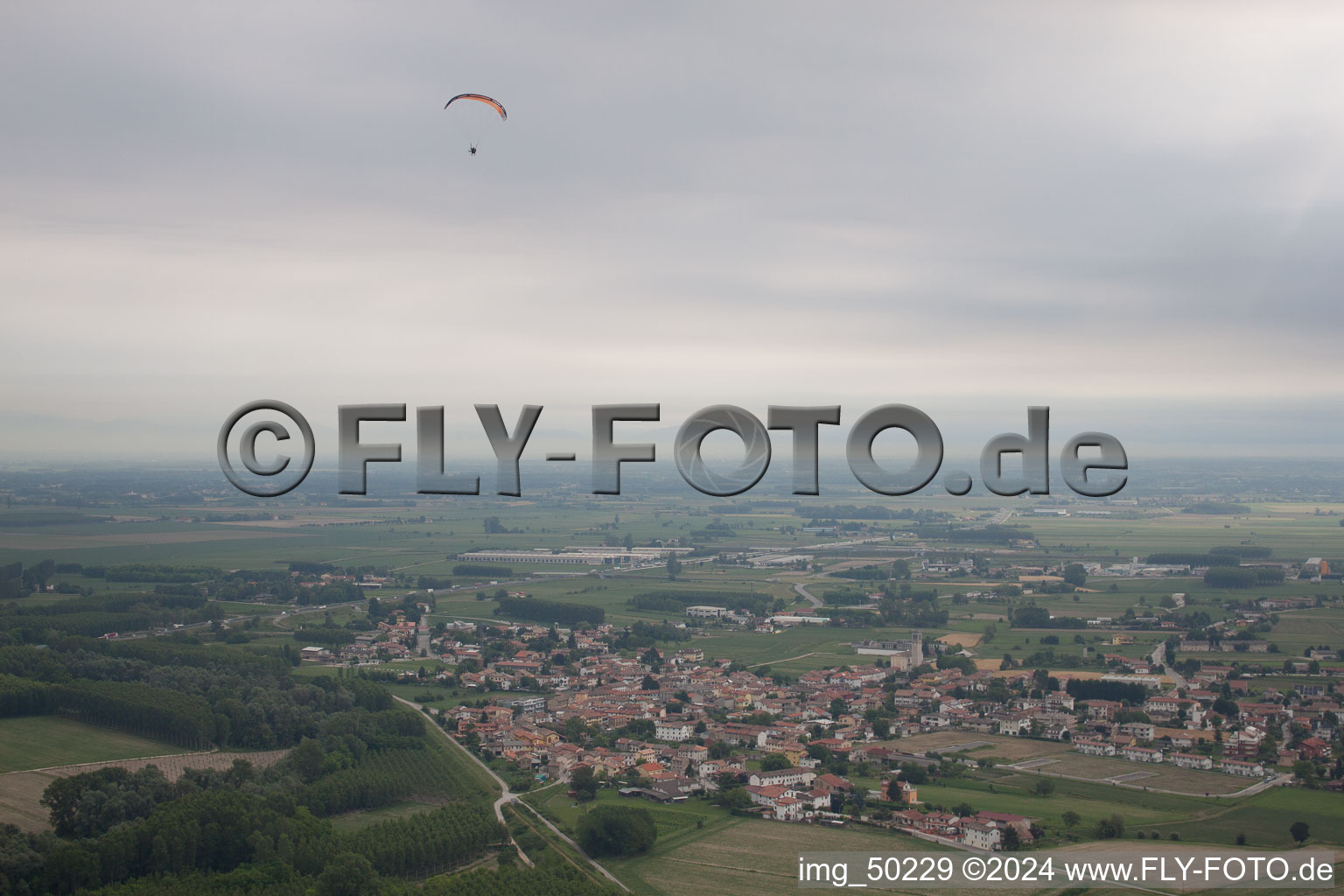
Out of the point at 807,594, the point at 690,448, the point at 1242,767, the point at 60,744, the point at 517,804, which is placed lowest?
the point at 517,804

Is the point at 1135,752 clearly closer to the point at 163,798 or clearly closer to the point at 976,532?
the point at 163,798

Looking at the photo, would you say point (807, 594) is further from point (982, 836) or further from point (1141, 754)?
point (982, 836)

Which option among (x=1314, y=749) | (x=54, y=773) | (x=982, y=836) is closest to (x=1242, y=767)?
(x=1314, y=749)

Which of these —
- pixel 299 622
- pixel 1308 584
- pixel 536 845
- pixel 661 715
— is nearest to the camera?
pixel 536 845

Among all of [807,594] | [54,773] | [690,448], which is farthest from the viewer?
[807,594]

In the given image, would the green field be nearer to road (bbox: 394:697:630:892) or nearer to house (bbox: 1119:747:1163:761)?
road (bbox: 394:697:630:892)

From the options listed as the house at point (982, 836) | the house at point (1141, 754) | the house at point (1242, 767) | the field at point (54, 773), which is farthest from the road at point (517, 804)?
the house at point (1242, 767)

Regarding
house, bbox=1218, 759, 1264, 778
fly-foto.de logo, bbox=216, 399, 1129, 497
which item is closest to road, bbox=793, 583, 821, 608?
house, bbox=1218, 759, 1264, 778

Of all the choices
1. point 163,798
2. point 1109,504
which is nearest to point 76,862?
point 163,798
